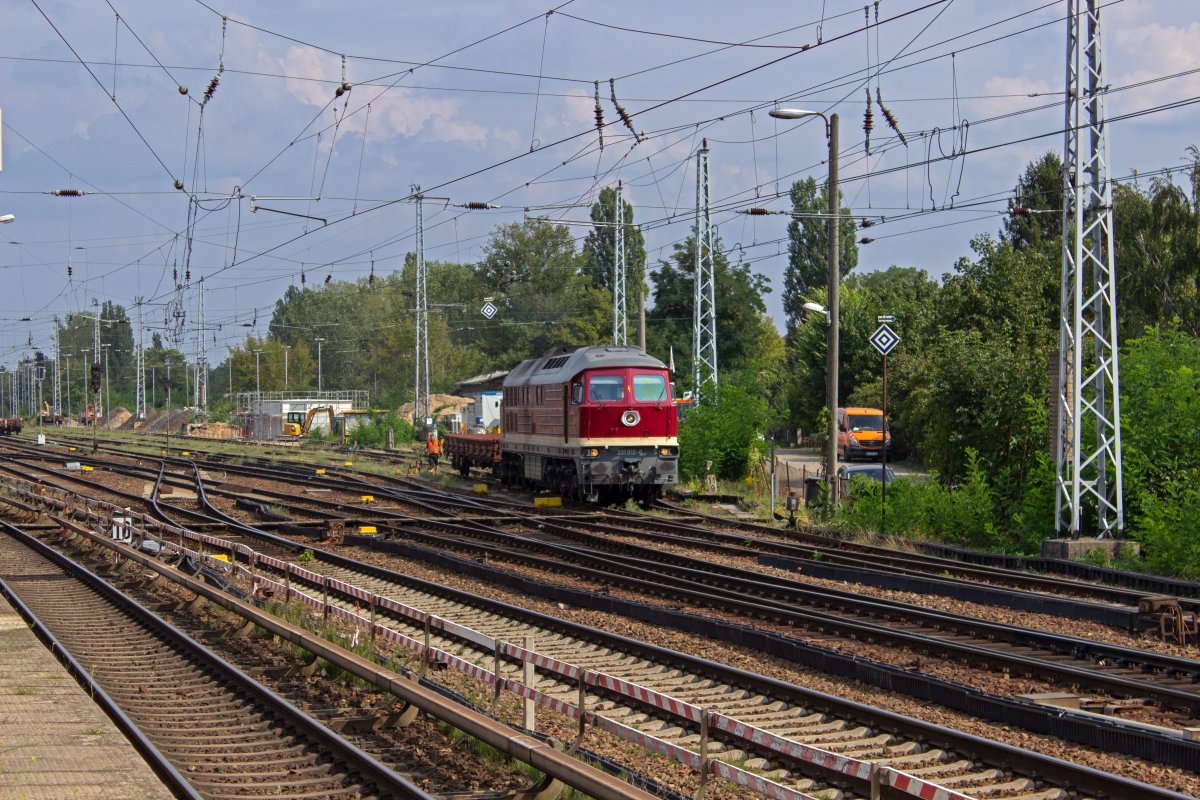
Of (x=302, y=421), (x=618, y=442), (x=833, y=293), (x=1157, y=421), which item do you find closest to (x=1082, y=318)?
(x=1157, y=421)

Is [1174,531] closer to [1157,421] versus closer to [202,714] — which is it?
[1157,421]

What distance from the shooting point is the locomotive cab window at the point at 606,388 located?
26.9 metres

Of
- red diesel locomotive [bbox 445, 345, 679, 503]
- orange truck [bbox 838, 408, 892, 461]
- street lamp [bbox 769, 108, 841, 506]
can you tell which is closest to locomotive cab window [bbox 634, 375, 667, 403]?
red diesel locomotive [bbox 445, 345, 679, 503]

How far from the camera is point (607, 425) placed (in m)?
26.8

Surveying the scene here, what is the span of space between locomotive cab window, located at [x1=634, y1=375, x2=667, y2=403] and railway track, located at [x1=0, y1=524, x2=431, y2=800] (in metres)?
14.1

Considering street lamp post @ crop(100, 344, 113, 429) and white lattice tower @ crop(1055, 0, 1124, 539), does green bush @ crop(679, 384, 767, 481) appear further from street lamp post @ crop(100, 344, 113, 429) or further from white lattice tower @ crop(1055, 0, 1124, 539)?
street lamp post @ crop(100, 344, 113, 429)

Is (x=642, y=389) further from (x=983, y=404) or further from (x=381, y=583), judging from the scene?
(x=381, y=583)

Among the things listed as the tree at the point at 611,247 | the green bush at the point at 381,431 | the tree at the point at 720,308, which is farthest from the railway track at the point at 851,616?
the tree at the point at 611,247

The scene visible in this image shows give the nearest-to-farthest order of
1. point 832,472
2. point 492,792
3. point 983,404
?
point 492,792
point 983,404
point 832,472

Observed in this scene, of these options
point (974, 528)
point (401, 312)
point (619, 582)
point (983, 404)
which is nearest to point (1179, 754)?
point (619, 582)

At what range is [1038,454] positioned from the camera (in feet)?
69.6

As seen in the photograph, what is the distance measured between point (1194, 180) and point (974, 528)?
1067 inches

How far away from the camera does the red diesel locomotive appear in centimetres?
2681

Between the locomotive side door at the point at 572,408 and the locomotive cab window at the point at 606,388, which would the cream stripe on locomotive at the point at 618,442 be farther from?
the locomotive cab window at the point at 606,388
